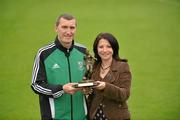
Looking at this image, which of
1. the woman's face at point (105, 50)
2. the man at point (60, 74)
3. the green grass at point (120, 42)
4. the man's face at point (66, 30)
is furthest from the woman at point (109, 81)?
the green grass at point (120, 42)

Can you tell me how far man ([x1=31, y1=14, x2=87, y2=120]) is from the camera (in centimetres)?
432

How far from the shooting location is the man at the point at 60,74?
14.2 ft

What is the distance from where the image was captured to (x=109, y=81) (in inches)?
170

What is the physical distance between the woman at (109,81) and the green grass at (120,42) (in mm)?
3463

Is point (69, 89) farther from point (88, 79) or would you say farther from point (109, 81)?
point (109, 81)

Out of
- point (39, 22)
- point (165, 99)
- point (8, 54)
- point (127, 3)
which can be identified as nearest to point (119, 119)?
point (165, 99)

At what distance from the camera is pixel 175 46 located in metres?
11.5

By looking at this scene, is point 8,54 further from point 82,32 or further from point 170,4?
point 170,4

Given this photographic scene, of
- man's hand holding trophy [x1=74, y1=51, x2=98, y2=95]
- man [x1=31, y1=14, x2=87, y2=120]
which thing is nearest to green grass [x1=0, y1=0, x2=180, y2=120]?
man [x1=31, y1=14, x2=87, y2=120]

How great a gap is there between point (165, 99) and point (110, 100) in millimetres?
4336

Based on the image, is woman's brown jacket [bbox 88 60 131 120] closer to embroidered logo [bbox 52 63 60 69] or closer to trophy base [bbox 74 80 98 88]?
trophy base [bbox 74 80 98 88]

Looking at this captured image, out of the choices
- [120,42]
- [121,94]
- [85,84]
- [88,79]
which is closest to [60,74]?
[88,79]

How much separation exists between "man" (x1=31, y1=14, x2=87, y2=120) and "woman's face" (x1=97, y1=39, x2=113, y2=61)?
0.19 metres

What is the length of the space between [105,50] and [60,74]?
41 cm
